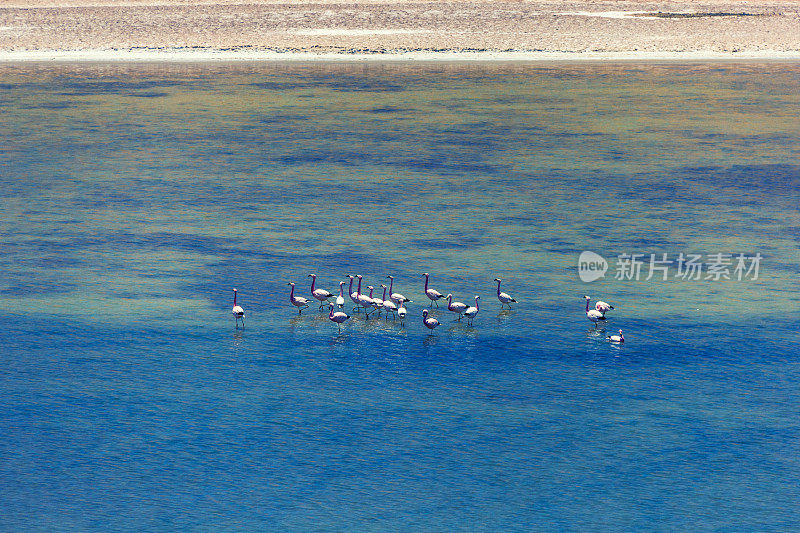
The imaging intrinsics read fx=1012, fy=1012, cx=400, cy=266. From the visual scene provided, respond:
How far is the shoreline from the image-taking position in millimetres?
73875

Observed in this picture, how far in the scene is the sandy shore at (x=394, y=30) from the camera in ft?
250

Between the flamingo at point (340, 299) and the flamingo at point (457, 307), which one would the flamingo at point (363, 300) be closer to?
the flamingo at point (340, 299)

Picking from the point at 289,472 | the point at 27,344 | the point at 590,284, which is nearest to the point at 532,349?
the point at 590,284

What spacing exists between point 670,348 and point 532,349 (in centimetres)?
312

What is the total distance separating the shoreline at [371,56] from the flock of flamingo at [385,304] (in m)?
51.2

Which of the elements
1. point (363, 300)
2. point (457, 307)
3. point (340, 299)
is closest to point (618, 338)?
point (457, 307)

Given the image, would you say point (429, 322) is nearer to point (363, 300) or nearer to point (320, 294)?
point (363, 300)

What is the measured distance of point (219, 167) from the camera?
41.8 m

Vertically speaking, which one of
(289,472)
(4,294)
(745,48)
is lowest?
(289,472)

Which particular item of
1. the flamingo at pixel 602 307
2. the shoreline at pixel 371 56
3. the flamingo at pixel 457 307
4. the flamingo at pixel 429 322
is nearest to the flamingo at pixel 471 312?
the flamingo at pixel 457 307

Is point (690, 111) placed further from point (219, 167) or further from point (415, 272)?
point (415, 272)

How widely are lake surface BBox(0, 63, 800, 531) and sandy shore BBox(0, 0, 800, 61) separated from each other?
97.5ft

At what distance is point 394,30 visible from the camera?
8262 centimetres

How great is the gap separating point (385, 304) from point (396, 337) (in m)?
1.05
